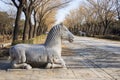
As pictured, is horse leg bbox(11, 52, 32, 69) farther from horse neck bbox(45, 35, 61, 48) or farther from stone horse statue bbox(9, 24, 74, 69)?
horse neck bbox(45, 35, 61, 48)

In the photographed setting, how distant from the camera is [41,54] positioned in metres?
11.4

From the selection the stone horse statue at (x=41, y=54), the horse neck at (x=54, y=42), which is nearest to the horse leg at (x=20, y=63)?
the stone horse statue at (x=41, y=54)

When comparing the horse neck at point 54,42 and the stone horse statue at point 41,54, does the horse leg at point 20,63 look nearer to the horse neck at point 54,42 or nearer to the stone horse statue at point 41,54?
the stone horse statue at point 41,54

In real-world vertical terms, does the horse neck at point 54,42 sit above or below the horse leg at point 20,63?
above

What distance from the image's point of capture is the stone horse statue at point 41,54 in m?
11.4

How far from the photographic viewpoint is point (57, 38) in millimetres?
11812

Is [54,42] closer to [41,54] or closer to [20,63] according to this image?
[41,54]

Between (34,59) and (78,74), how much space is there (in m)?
1.85

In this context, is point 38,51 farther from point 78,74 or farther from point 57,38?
point 78,74

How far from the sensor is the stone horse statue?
11.4m

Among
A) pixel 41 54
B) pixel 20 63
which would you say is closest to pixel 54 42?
pixel 41 54

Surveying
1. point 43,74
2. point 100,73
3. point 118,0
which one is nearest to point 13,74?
point 43,74

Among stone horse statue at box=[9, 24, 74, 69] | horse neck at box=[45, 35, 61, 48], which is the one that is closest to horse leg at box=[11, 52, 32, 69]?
stone horse statue at box=[9, 24, 74, 69]

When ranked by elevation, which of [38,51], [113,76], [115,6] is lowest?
[113,76]
